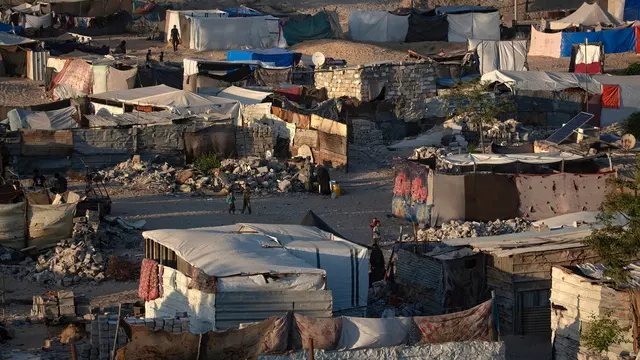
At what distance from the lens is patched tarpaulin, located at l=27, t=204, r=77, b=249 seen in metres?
20.4

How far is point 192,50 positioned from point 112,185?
62.0 ft

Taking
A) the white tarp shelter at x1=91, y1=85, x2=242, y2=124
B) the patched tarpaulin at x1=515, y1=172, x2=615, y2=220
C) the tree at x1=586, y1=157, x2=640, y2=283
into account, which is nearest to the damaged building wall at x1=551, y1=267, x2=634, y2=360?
the tree at x1=586, y1=157, x2=640, y2=283

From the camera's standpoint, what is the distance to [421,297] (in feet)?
56.5

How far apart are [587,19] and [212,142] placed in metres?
23.2

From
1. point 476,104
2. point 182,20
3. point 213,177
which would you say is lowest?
point 213,177

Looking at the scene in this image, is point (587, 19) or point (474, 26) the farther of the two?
point (474, 26)

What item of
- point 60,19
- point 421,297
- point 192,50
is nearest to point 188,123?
point 421,297

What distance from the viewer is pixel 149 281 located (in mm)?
16172

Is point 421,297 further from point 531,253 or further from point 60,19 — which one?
point 60,19

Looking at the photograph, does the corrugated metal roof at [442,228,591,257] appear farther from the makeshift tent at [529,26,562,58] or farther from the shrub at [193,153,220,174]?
the makeshift tent at [529,26,562,58]

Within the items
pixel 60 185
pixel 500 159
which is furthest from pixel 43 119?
pixel 500 159

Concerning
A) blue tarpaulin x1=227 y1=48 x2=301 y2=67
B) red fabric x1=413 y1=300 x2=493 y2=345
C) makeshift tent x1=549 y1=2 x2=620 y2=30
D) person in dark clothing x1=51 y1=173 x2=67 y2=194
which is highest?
makeshift tent x1=549 y1=2 x2=620 y2=30

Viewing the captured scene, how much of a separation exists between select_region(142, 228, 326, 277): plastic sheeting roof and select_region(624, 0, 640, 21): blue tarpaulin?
3704cm

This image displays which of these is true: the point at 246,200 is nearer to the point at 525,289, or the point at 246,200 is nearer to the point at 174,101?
the point at 174,101
